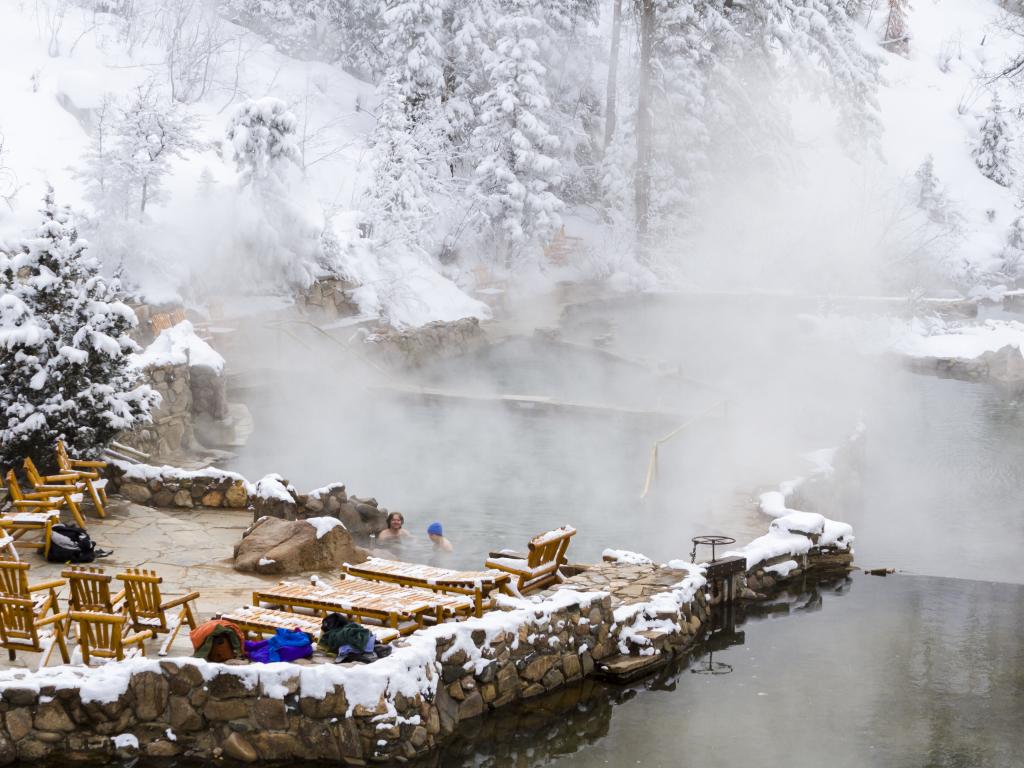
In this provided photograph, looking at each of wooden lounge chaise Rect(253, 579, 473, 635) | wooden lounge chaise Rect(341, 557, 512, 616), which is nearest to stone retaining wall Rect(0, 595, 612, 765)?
wooden lounge chaise Rect(253, 579, 473, 635)

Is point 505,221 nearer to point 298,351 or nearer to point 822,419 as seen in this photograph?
point 298,351

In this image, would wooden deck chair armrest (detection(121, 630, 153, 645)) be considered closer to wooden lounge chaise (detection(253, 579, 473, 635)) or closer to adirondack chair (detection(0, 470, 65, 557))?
wooden lounge chaise (detection(253, 579, 473, 635))

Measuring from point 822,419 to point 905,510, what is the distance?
14.7 ft

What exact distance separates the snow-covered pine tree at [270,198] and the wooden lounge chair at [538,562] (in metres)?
15.3

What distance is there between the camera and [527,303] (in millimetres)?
32812

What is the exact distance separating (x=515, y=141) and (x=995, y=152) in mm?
25716

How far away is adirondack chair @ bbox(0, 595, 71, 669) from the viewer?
733 cm

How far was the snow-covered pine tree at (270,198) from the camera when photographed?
23672 mm

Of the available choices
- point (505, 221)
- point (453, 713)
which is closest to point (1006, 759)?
point (453, 713)

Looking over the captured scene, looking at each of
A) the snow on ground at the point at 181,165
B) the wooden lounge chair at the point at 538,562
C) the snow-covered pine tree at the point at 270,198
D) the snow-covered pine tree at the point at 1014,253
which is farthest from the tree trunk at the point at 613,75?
the wooden lounge chair at the point at 538,562

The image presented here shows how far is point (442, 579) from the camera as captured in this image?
9055mm

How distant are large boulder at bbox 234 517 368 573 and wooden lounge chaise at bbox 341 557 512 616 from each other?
2.40 ft

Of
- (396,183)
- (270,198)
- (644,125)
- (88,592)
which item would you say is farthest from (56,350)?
(644,125)

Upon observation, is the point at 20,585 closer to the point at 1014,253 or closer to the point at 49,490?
the point at 49,490
